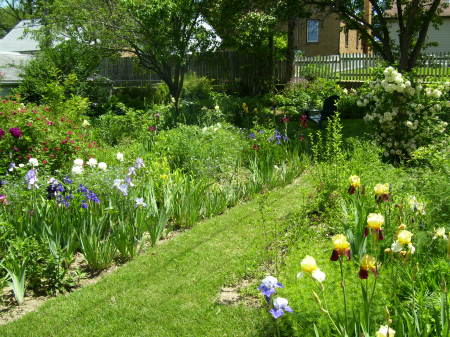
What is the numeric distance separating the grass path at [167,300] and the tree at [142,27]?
844 cm

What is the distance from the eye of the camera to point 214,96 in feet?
39.8

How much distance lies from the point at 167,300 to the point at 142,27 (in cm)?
1041

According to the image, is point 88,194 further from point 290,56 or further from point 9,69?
point 9,69

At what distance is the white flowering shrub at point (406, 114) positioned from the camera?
6992 millimetres

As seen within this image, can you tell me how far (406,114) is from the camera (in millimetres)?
7117

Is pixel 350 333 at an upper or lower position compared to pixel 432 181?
lower

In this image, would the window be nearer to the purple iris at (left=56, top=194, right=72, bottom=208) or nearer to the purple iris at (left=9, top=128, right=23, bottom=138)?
the purple iris at (left=9, top=128, right=23, bottom=138)

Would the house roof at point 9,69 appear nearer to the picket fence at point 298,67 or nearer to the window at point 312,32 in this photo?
the picket fence at point 298,67

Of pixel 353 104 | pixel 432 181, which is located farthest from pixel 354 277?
pixel 353 104

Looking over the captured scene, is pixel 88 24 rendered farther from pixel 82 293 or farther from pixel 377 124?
pixel 82 293

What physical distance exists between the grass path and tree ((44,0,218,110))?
27.7 feet

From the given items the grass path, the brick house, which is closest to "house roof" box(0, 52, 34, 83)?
the grass path

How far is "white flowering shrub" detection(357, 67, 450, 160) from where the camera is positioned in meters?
6.99

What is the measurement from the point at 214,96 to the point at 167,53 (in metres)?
1.92
